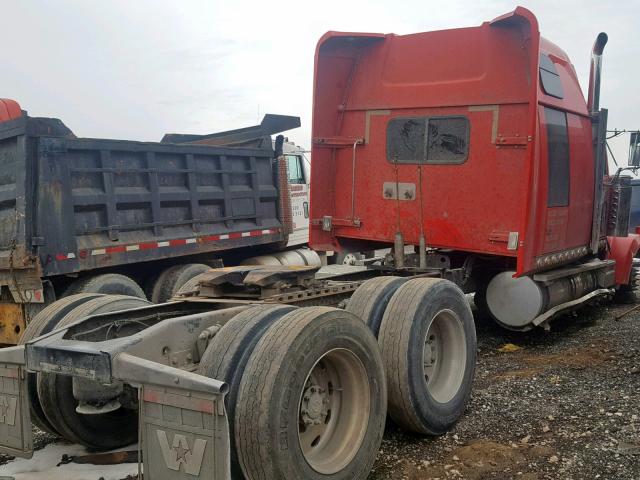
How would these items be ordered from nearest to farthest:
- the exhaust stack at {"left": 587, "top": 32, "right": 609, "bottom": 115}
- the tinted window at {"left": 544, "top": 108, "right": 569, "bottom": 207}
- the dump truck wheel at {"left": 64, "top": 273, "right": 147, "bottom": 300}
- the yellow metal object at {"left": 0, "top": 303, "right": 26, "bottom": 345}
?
the tinted window at {"left": 544, "top": 108, "right": 569, "bottom": 207}, the yellow metal object at {"left": 0, "top": 303, "right": 26, "bottom": 345}, the dump truck wheel at {"left": 64, "top": 273, "right": 147, "bottom": 300}, the exhaust stack at {"left": 587, "top": 32, "right": 609, "bottom": 115}

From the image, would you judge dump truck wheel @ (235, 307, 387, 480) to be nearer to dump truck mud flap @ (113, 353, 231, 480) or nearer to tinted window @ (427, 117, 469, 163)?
dump truck mud flap @ (113, 353, 231, 480)

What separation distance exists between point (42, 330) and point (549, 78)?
5131 mm

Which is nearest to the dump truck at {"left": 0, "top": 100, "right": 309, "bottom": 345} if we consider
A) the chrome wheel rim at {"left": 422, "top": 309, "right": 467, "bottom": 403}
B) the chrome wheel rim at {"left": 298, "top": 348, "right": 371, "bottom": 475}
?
the chrome wheel rim at {"left": 422, "top": 309, "right": 467, "bottom": 403}

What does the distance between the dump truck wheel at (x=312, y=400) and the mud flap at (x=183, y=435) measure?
24cm

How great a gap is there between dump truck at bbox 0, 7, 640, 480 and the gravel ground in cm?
23

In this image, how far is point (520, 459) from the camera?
13.2 feet

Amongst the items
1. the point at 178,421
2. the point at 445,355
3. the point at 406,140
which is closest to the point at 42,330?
the point at 178,421

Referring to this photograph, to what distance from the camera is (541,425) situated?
15.1ft

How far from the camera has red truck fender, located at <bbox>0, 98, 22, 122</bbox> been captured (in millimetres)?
8156

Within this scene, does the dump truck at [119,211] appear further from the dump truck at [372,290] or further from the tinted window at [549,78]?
the tinted window at [549,78]

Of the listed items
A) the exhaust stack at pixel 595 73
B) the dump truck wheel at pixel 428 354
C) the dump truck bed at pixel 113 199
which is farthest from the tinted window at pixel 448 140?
the dump truck bed at pixel 113 199

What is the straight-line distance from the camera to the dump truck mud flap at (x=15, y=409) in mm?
3428

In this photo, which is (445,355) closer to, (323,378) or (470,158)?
(323,378)

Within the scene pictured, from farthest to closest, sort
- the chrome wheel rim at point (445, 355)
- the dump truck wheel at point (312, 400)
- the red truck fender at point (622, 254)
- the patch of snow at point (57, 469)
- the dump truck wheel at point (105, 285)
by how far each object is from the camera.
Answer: the red truck fender at point (622, 254) < the dump truck wheel at point (105, 285) < the chrome wheel rim at point (445, 355) < the patch of snow at point (57, 469) < the dump truck wheel at point (312, 400)
